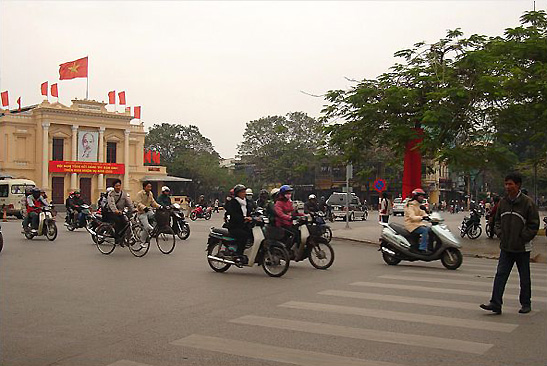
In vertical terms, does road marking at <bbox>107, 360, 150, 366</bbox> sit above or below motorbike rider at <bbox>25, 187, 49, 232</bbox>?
below

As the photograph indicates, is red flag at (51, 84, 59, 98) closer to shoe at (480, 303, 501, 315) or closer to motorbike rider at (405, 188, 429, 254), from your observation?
motorbike rider at (405, 188, 429, 254)

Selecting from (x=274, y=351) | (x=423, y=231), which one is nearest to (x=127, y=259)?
(x=423, y=231)

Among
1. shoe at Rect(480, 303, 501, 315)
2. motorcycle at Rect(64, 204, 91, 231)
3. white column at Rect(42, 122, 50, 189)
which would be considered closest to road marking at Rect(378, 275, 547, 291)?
shoe at Rect(480, 303, 501, 315)

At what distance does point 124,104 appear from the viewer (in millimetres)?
57375

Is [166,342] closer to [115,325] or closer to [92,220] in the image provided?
[115,325]

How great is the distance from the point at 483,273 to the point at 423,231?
138 centimetres

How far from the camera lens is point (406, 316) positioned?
7172 millimetres

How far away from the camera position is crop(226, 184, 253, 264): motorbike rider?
1086 centimetres

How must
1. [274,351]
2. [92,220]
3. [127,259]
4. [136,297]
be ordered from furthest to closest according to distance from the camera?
[92,220] < [127,259] < [136,297] < [274,351]

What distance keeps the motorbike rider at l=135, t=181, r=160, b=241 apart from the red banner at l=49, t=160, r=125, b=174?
4132 cm

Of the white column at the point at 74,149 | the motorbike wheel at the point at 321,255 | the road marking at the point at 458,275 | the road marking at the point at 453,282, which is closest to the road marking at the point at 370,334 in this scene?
the road marking at the point at 453,282

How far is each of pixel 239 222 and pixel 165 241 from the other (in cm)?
449

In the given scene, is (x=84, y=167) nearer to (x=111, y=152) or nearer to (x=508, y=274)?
(x=111, y=152)

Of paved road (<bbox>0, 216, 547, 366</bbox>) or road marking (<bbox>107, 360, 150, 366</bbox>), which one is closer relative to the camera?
road marking (<bbox>107, 360, 150, 366</bbox>)
